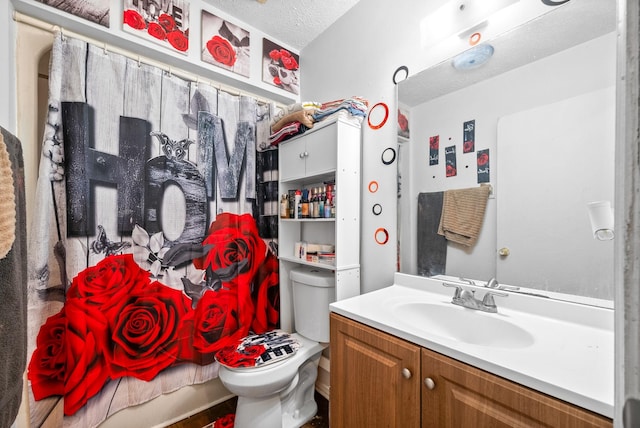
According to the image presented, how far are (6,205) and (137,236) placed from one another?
0.74 meters

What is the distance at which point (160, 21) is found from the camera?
4.57ft

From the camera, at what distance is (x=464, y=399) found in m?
0.70

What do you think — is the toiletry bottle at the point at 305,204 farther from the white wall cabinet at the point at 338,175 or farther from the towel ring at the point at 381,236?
the towel ring at the point at 381,236

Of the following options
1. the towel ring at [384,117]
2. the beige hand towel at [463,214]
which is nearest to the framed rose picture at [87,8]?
the towel ring at [384,117]

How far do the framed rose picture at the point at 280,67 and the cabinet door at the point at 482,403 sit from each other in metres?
1.83

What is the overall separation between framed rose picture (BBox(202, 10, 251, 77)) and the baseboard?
1.90m

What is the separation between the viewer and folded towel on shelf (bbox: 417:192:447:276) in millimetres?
1228

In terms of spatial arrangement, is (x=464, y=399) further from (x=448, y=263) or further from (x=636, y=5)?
(x=636, y=5)

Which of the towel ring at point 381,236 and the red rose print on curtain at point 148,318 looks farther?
the towel ring at point 381,236

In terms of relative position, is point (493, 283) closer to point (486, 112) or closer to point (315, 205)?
point (486, 112)

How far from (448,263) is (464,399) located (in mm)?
600

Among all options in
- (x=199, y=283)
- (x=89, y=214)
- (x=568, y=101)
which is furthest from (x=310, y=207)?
(x=568, y=101)

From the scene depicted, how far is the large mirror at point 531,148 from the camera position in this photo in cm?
85

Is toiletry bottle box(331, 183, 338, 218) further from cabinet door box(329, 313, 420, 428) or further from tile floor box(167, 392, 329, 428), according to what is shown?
tile floor box(167, 392, 329, 428)
